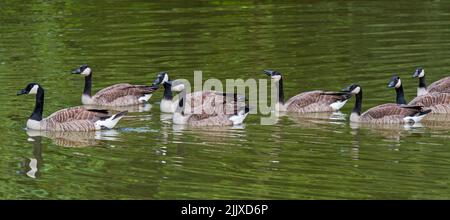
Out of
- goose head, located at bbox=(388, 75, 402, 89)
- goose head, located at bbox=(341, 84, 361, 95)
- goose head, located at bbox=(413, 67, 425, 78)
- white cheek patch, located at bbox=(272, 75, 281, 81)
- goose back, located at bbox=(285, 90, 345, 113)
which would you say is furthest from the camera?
white cheek patch, located at bbox=(272, 75, 281, 81)

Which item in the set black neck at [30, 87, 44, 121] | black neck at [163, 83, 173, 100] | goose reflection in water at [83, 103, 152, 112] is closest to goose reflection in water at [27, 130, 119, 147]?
black neck at [30, 87, 44, 121]

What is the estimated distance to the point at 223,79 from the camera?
2475cm

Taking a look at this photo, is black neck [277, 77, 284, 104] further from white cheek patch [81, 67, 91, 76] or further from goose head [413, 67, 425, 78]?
white cheek patch [81, 67, 91, 76]

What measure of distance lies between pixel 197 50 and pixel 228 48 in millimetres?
718

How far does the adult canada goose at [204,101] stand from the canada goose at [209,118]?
101 mm

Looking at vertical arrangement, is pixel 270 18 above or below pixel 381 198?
above

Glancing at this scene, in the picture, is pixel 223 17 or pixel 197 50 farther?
pixel 223 17

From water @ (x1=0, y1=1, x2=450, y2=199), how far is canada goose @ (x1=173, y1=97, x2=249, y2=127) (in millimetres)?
240

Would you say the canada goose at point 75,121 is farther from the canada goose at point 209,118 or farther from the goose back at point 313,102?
the goose back at point 313,102

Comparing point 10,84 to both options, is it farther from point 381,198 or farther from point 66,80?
point 381,198

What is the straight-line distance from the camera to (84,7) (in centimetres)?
3512

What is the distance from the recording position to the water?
16.9 m

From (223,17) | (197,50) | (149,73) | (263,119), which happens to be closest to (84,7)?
(223,17)

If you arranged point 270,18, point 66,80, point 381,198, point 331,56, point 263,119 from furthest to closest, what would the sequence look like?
point 270,18
point 331,56
point 66,80
point 263,119
point 381,198
